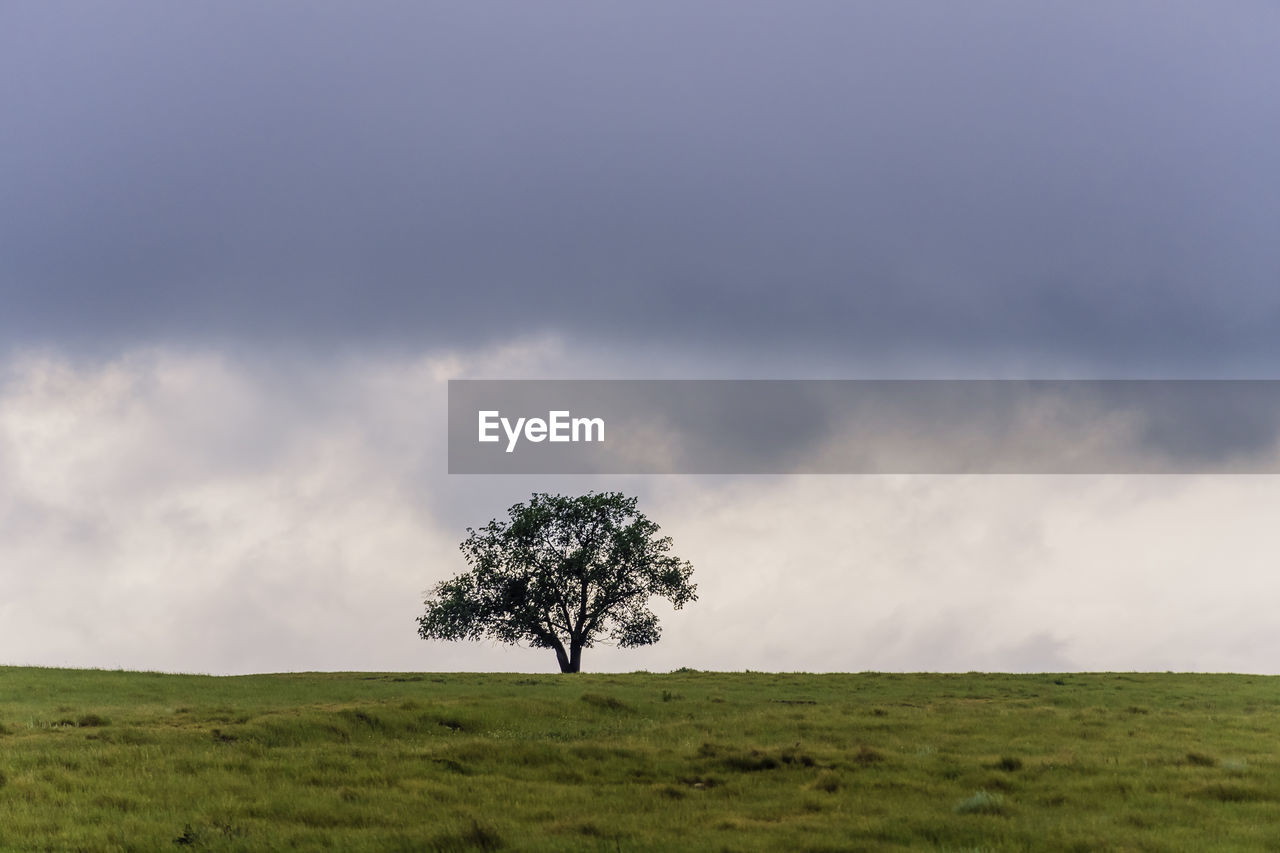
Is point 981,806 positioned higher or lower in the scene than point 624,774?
higher

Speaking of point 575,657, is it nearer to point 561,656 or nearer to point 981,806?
point 561,656

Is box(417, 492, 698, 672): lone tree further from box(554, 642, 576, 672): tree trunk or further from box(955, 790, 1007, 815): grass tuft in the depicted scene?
box(955, 790, 1007, 815): grass tuft

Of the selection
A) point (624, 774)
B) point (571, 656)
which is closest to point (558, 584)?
point (571, 656)

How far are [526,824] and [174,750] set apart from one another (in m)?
9.94

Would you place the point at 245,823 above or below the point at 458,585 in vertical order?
Answer: below

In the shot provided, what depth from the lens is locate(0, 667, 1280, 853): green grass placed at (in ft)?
48.0

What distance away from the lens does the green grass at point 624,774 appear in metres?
14.6

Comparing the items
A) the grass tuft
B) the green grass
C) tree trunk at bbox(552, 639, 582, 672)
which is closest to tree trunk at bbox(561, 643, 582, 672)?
tree trunk at bbox(552, 639, 582, 672)

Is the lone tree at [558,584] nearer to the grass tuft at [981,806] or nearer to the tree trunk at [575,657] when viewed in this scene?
the tree trunk at [575,657]

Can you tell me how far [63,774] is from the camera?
18344 mm

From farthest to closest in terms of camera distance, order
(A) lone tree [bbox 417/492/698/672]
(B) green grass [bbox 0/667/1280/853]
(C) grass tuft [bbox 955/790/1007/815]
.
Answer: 1. (A) lone tree [bbox 417/492/698/672]
2. (C) grass tuft [bbox 955/790/1007/815]
3. (B) green grass [bbox 0/667/1280/853]

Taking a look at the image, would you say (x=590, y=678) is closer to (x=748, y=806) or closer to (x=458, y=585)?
(x=458, y=585)

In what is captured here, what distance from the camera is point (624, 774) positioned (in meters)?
20.2

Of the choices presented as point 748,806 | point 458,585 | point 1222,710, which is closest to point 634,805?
point 748,806
